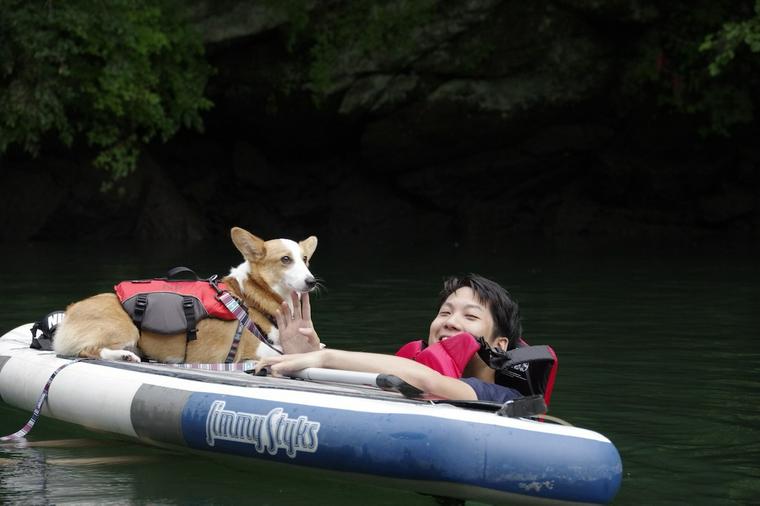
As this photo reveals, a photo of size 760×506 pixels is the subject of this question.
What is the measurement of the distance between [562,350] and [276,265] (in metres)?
2.66

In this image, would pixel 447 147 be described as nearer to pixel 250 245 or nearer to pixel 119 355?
pixel 250 245

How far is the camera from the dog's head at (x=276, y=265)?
6246 mm

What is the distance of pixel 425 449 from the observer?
13.4 feet

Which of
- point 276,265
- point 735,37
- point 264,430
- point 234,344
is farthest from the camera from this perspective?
point 735,37

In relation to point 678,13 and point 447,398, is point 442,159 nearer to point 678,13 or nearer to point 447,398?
point 678,13

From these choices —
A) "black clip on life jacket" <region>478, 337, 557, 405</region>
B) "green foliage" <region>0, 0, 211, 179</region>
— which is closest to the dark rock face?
"green foliage" <region>0, 0, 211, 179</region>

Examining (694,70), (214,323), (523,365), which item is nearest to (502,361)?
(523,365)

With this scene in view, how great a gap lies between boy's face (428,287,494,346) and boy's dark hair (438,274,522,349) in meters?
0.02

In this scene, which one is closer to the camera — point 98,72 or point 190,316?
point 190,316

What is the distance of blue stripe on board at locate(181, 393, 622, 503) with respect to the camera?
393 cm

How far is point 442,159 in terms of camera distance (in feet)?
71.6

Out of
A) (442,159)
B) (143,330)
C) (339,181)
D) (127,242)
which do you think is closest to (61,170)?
(127,242)

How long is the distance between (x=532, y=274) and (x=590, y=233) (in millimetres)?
8369

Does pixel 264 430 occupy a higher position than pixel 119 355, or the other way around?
pixel 119 355
